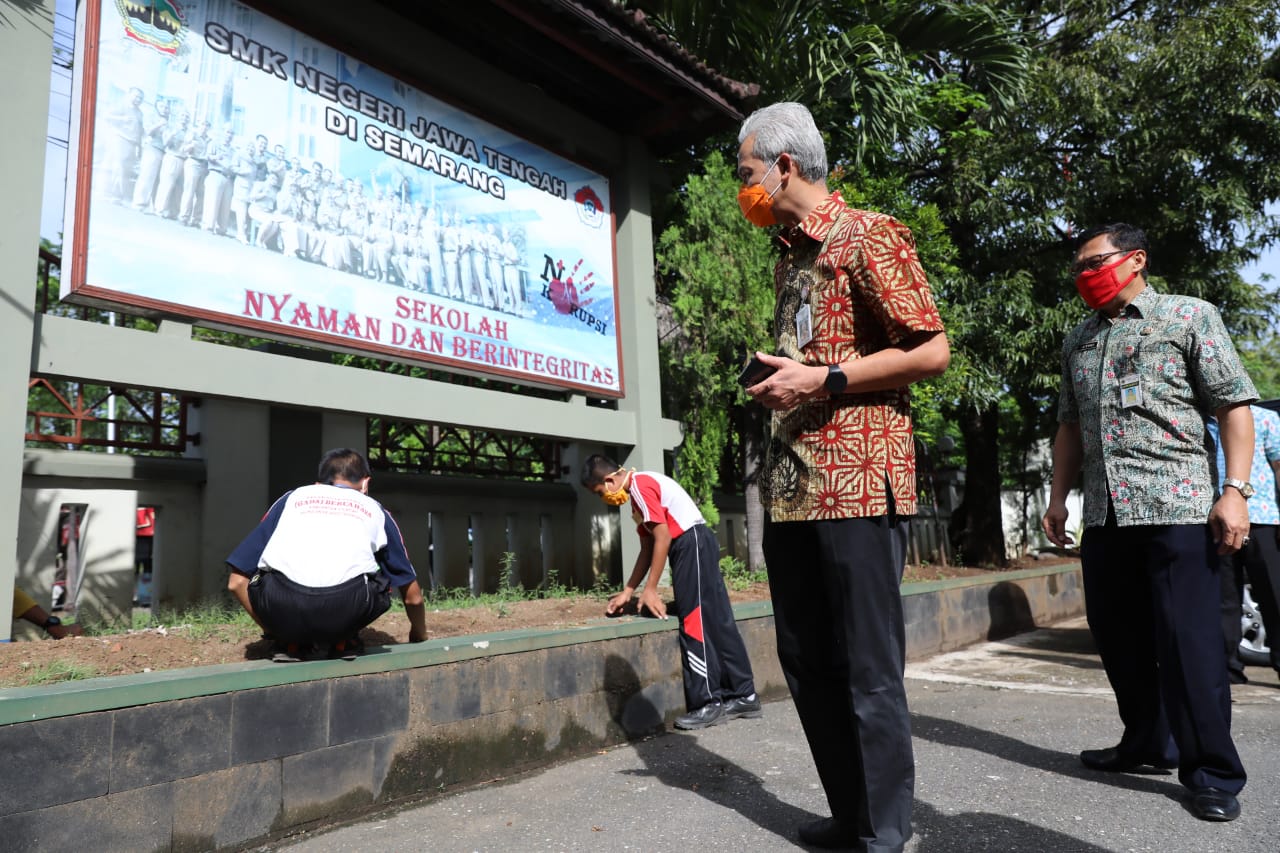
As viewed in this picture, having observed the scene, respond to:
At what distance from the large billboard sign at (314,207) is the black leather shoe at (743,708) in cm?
264

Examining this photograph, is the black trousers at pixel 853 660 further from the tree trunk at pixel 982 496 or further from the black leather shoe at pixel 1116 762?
the tree trunk at pixel 982 496

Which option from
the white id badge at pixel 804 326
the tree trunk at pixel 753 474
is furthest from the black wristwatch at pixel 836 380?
the tree trunk at pixel 753 474

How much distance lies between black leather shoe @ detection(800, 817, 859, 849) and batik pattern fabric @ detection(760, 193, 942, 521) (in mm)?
875

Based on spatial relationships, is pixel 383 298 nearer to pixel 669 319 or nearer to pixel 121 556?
pixel 121 556

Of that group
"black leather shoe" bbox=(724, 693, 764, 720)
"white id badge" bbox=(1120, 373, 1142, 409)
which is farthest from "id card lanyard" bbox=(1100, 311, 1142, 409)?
"black leather shoe" bbox=(724, 693, 764, 720)

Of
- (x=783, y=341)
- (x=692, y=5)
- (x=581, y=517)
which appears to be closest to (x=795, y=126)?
(x=783, y=341)

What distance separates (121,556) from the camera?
6.41 m

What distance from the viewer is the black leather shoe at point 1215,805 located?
2777mm

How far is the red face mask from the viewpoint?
134 inches

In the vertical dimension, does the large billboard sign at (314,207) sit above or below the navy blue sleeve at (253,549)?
above

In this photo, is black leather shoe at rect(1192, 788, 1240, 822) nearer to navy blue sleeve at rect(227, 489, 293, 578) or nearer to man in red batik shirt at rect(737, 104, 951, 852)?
man in red batik shirt at rect(737, 104, 951, 852)

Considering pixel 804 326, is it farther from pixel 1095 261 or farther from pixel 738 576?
pixel 738 576

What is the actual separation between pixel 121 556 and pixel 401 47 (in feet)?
13.0

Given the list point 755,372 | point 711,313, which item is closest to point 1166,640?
point 755,372
